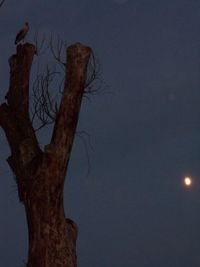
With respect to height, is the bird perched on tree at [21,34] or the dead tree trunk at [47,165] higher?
the bird perched on tree at [21,34]

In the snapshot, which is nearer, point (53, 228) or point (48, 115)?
point (53, 228)

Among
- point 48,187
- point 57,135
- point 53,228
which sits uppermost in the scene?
point 57,135

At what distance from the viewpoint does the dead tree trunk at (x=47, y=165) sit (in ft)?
29.7

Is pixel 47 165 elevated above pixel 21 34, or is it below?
below

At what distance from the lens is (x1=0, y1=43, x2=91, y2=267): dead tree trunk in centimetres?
906

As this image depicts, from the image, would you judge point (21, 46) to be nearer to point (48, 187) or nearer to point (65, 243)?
point (48, 187)

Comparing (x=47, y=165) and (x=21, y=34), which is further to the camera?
(x=21, y=34)

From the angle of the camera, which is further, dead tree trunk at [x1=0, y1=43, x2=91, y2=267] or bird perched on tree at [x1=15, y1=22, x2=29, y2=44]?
bird perched on tree at [x1=15, y1=22, x2=29, y2=44]

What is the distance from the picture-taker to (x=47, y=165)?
9227mm

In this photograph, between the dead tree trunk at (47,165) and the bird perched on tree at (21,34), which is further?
the bird perched on tree at (21,34)

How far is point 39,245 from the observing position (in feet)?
29.6

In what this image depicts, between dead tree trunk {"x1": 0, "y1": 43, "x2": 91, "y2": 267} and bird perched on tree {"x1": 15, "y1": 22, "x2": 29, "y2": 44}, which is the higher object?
bird perched on tree {"x1": 15, "y1": 22, "x2": 29, "y2": 44}

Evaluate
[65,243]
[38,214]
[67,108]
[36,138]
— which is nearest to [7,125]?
[36,138]

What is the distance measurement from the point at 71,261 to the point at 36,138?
253cm
